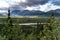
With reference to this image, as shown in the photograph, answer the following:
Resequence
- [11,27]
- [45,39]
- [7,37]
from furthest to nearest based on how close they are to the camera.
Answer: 1. [11,27]
2. [7,37]
3. [45,39]

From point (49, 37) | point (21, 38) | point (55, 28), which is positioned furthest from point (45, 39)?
point (21, 38)

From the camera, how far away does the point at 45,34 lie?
2503cm

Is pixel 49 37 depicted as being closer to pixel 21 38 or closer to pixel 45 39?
pixel 45 39

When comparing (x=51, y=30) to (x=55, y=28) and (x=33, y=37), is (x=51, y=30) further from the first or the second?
(x=33, y=37)

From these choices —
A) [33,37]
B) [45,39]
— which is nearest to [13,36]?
[33,37]

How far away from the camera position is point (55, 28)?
2573 centimetres

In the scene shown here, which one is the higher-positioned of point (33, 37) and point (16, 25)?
point (16, 25)

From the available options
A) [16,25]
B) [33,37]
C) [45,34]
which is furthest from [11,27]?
[45,34]

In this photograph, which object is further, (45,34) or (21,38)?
(21,38)

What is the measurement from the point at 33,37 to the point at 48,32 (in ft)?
12.0

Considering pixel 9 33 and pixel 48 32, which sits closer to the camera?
pixel 48 32

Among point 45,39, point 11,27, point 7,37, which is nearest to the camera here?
point 45,39

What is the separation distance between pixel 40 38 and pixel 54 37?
238 cm

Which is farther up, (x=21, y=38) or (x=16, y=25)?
(x=16, y=25)
